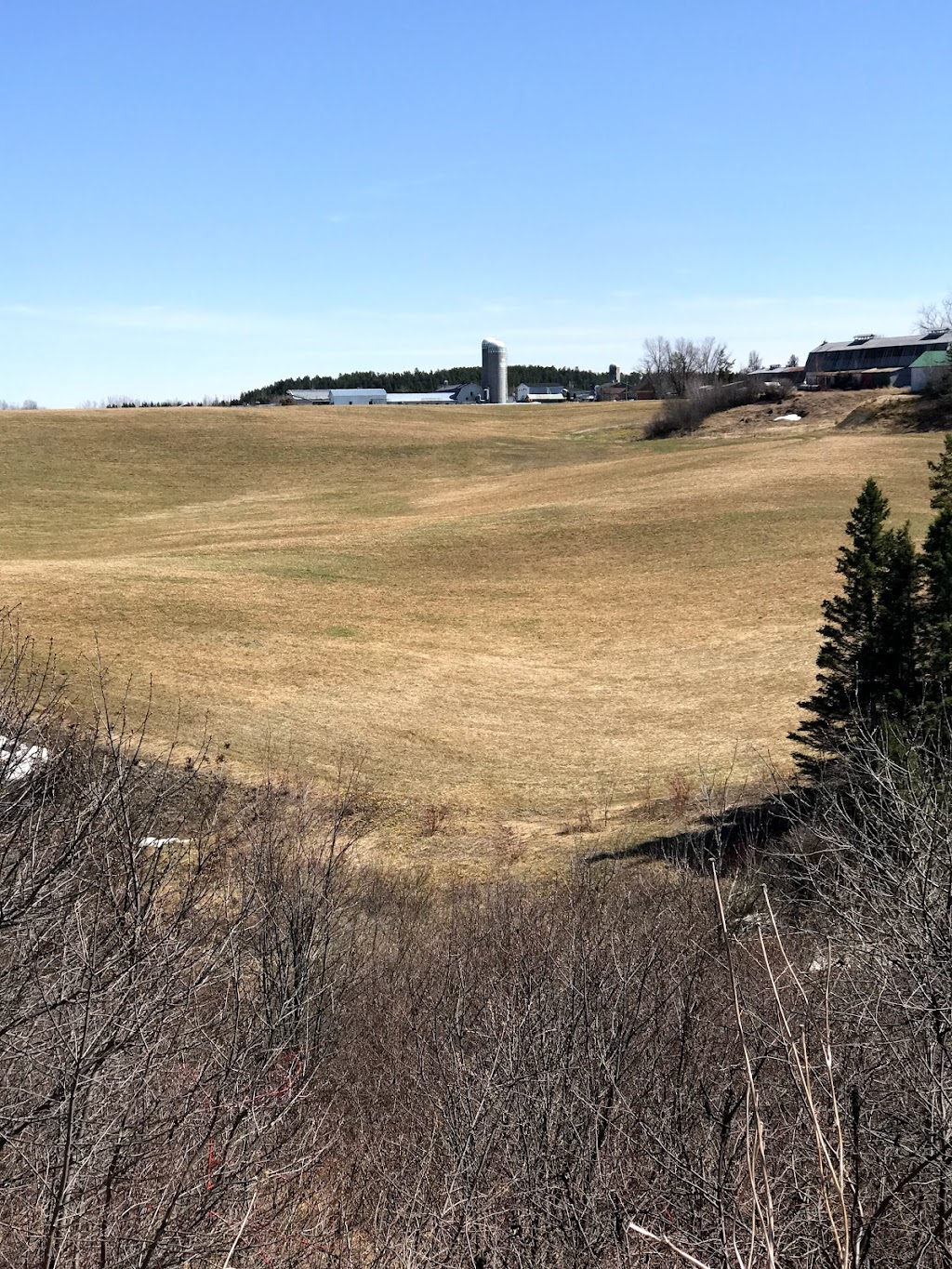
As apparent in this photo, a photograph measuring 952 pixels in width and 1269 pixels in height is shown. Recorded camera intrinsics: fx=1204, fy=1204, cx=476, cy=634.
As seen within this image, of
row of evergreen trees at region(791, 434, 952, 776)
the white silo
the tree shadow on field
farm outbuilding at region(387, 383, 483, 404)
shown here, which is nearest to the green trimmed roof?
the white silo

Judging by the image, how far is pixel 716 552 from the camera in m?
51.8

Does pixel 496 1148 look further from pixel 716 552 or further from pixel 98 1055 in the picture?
pixel 716 552

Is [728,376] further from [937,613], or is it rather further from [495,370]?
[937,613]

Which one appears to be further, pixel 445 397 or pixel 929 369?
pixel 445 397

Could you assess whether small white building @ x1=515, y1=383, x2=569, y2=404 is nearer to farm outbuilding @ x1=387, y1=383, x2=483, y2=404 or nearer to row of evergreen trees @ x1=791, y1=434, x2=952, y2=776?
farm outbuilding @ x1=387, y1=383, x2=483, y2=404

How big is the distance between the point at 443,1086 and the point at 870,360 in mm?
135280

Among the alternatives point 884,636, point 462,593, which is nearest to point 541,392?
point 462,593

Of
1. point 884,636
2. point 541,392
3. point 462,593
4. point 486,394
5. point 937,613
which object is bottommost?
point 462,593

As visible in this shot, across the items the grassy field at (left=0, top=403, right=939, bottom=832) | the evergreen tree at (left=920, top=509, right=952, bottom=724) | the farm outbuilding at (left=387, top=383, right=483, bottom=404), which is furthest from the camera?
the farm outbuilding at (left=387, top=383, right=483, bottom=404)

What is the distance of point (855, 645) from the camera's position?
84.6ft

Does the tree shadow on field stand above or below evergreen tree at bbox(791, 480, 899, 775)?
below

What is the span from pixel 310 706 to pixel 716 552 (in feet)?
80.0

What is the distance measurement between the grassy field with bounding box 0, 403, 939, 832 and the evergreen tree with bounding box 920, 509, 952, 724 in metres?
5.57

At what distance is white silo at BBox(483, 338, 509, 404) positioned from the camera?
162250mm
